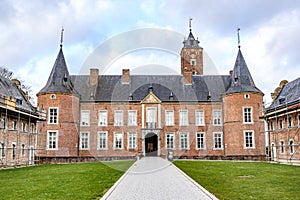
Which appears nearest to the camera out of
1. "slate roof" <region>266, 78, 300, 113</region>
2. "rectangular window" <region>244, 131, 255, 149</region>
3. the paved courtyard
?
the paved courtyard

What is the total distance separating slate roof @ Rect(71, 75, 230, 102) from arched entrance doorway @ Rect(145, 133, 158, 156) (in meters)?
4.08

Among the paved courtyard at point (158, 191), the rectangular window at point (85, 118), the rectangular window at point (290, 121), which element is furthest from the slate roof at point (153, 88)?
the paved courtyard at point (158, 191)

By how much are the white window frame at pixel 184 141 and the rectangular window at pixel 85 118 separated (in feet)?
33.0

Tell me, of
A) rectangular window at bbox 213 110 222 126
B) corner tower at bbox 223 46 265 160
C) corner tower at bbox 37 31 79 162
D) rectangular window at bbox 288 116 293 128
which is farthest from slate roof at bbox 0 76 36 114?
rectangular window at bbox 288 116 293 128

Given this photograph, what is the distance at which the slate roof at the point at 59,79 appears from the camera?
106 feet

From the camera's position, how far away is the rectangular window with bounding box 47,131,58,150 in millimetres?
31486

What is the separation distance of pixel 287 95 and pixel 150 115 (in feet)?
45.1

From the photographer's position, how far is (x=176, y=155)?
33875 mm

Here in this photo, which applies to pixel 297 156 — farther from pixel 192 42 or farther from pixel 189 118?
pixel 192 42

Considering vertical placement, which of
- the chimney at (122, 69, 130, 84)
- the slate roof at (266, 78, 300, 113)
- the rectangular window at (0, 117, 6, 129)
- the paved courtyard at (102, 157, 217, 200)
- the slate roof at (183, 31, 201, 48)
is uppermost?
the slate roof at (183, 31, 201, 48)

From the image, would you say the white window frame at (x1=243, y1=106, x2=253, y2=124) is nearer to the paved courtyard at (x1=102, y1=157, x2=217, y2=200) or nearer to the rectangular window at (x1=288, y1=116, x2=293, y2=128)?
the rectangular window at (x1=288, y1=116, x2=293, y2=128)

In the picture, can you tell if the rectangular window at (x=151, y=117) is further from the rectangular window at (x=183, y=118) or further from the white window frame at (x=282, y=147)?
the white window frame at (x=282, y=147)

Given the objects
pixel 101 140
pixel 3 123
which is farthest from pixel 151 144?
pixel 3 123

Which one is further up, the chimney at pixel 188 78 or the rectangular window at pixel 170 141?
the chimney at pixel 188 78
